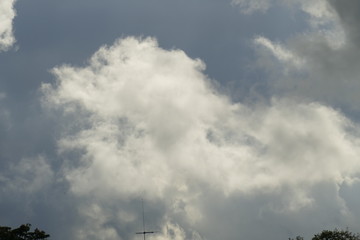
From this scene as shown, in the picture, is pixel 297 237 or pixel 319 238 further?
pixel 297 237

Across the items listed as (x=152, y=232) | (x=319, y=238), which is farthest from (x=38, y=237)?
(x=319, y=238)

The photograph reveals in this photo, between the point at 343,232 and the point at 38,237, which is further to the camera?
the point at 343,232

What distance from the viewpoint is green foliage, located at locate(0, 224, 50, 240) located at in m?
62.9

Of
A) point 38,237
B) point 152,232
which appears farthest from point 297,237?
point 38,237

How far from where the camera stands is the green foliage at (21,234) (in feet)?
206

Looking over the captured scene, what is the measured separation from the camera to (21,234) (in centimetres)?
6456

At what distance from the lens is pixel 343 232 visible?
83.8m

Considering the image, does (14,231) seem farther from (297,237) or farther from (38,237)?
(297,237)

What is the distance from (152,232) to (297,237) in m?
40.2

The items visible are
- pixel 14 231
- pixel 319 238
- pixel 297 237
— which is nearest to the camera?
pixel 14 231

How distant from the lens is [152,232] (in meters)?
67.4

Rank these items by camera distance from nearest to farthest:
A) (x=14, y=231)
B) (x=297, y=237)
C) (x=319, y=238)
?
1. (x=14, y=231)
2. (x=319, y=238)
3. (x=297, y=237)

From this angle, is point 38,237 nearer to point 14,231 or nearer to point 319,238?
point 14,231

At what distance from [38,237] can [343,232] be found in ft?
204
